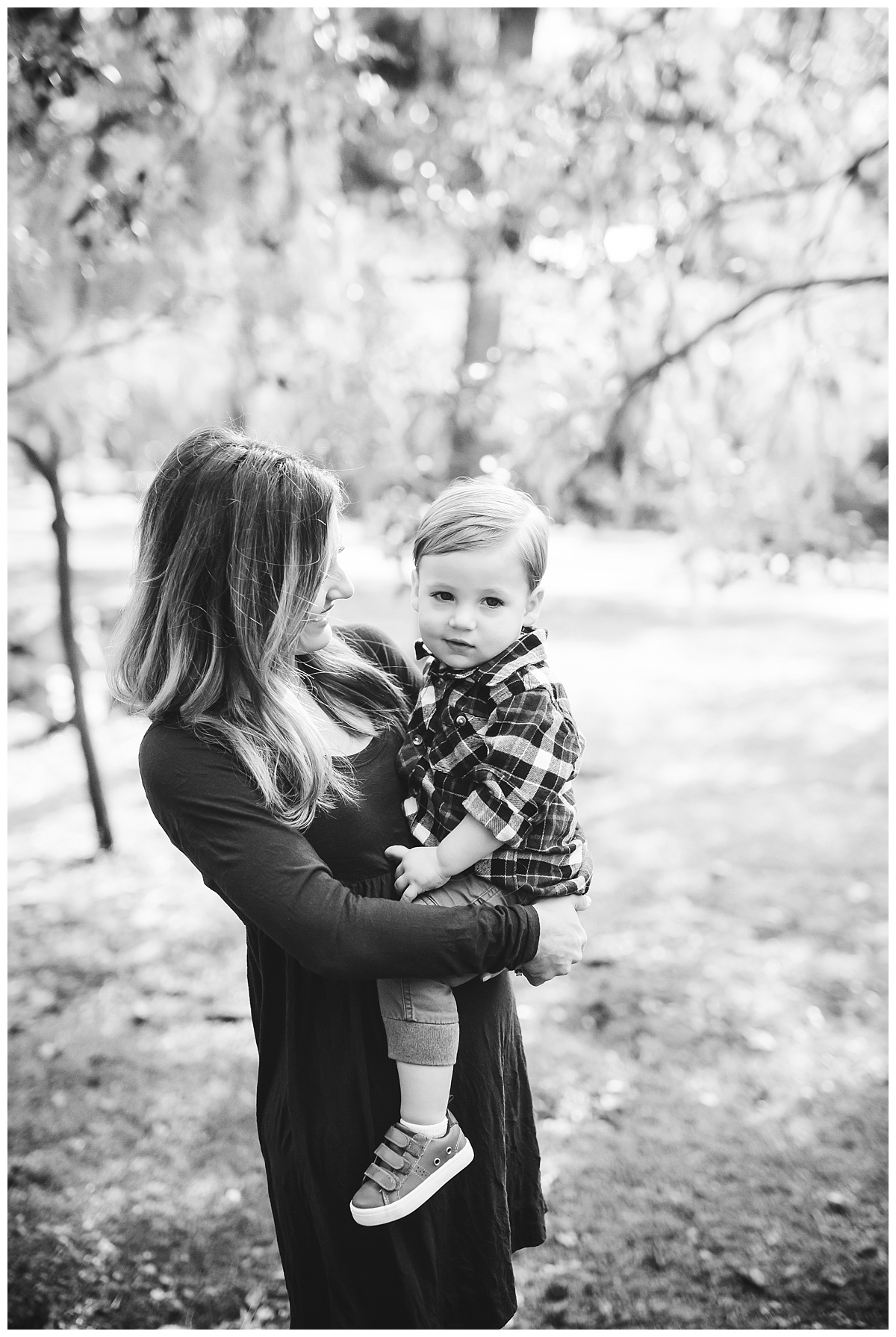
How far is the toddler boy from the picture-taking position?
159 centimetres

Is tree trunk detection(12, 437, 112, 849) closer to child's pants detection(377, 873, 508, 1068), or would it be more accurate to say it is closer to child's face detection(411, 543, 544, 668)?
child's face detection(411, 543, 544, 668)

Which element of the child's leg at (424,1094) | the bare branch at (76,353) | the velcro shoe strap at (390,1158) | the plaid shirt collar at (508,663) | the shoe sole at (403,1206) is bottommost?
the shoe sole at (403,1206)

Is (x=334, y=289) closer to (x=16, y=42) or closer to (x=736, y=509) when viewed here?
(x=16, y=42)

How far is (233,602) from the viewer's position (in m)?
1.48

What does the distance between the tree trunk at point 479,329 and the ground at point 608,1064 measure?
4.10 feet

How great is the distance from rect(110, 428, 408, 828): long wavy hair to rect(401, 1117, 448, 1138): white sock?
581 millimetres

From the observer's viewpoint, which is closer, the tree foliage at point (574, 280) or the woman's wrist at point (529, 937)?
the woman's wrist at point (529, 937)

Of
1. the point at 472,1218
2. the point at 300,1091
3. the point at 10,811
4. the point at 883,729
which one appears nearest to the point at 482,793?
the point at 300,1091

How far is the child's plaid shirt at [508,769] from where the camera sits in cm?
160

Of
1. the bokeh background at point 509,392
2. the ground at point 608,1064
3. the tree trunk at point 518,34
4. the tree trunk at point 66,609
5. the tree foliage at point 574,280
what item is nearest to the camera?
the ground at point 608,1064

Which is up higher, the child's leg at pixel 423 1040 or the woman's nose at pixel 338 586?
the woman's nose at pixel 338 586

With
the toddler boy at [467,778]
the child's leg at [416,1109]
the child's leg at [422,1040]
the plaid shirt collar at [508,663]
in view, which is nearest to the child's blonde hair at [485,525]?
the toddler boy at [467,778]

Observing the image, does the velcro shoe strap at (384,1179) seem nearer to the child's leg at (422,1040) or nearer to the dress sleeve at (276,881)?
the child's leg at (422,1040)

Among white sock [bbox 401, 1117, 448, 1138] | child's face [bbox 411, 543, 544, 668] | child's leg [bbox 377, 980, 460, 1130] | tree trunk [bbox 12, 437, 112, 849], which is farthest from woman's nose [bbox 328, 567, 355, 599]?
tree trunk [bbox 12, 437, 112, 849]
